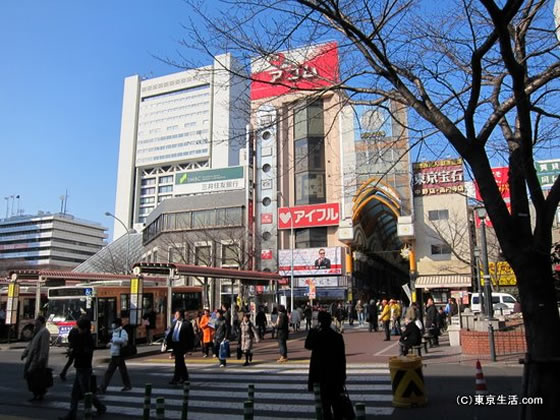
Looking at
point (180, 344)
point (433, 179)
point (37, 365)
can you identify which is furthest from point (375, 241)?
point (37, 365)

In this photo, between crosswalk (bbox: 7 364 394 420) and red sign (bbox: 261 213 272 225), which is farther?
red sign (bbox: 261 213 272 225)

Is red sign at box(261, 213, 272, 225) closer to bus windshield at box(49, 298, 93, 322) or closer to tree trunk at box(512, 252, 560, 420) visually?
bus windshield at box(49, 298, 93, 322)

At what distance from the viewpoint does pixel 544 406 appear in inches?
210

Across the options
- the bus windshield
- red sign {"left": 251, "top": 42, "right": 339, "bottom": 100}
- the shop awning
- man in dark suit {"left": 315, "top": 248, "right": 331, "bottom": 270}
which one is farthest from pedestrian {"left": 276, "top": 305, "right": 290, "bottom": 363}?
man in dark suit {"left": 315, "top": 248, "right": 331, "bottom": 270}

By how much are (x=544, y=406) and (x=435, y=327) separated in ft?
44.5

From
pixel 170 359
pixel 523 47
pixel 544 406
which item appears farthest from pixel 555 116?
pixel 170 359

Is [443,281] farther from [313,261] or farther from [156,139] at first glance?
[156,139]

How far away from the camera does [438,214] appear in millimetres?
41938

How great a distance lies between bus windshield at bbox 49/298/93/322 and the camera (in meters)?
20.9

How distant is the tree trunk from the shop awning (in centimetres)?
3622

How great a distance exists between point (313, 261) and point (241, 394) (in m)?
36.0

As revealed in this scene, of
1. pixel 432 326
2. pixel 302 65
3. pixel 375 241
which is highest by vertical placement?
pixel 375 241

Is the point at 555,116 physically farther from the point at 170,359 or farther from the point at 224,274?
the point at 224,274

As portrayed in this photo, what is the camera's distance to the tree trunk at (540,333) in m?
5.36
